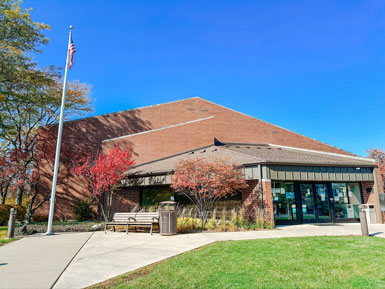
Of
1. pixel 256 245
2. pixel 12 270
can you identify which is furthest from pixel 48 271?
pixel 256 245

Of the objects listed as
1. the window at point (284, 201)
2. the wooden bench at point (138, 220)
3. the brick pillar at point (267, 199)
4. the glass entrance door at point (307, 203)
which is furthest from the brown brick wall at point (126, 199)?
the glass entrance door at point (307, 203)

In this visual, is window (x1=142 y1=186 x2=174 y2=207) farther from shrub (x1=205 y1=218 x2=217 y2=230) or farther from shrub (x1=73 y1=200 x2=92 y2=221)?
shrub (x1=205 y1=218 x2=217 y2=230)

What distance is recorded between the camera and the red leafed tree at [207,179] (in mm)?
12086

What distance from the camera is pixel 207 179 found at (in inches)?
476

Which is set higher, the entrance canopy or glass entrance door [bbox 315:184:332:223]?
the entrance canopy

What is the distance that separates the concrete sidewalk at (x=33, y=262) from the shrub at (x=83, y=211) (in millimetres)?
9022

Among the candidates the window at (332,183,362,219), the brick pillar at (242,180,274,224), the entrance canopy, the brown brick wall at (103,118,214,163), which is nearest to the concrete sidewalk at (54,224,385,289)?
the brick pillar at (242,180,274,224)

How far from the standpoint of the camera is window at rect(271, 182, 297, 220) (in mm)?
13805

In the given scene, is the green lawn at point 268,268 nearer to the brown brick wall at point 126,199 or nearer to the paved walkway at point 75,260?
the paved walkway at point 75,260

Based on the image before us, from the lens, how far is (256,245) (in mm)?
7582

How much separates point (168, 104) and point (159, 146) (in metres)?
4.67

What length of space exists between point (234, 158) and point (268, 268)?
9.70 m

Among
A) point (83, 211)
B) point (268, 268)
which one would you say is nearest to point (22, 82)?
point (83, 211)

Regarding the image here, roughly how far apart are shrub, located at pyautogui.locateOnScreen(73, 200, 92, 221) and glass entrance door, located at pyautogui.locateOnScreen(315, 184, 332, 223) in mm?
14751
